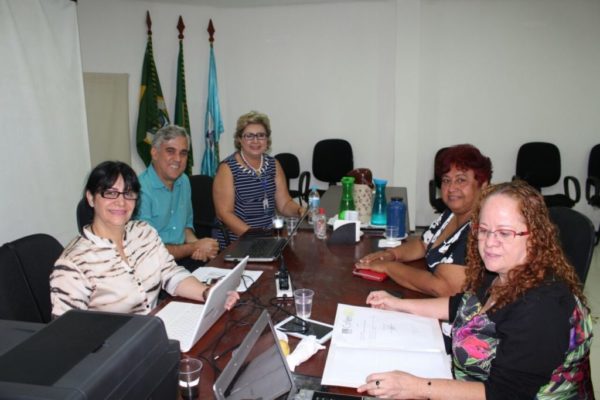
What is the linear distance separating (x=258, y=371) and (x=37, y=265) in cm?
109

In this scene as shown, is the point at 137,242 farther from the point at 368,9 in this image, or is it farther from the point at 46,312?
the point at 368,9

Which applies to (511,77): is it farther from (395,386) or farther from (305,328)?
(395,386)

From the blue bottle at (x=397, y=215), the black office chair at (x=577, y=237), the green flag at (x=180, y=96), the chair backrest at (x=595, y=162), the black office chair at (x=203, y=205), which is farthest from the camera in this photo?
the green flag at (x=180, y=96)

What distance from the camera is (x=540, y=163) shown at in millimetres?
4867

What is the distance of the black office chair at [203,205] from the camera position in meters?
3.30

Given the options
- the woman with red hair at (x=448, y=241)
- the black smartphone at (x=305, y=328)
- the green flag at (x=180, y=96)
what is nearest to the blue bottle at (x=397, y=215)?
the woman with red hair at (x=448, y=241)

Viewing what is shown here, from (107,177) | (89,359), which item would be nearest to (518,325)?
(89,359)

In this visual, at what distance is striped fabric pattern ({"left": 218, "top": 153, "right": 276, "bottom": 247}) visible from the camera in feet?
9.87

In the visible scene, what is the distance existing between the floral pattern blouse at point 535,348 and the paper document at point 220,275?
91cm

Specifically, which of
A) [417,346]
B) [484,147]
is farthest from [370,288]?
[484,147]

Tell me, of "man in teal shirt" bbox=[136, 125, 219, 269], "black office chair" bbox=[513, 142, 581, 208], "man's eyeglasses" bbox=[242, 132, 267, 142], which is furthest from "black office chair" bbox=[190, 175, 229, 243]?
"black office chair" bbox=[513, 142, 581, 208]

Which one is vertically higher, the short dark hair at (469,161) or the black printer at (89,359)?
the short dark hair at (469,161)

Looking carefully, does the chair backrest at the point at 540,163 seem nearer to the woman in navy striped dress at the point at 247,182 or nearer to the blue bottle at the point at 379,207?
the blue bottle at the point at 379,207

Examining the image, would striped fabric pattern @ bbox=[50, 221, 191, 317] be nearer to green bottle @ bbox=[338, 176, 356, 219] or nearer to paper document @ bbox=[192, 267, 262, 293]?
paper document @ bbox=[192, 267, 262, 293]
